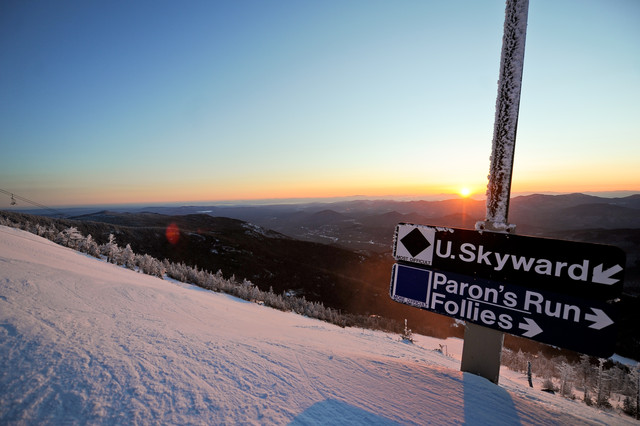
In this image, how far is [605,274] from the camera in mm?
2264

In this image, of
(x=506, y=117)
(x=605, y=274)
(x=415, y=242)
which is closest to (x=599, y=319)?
(x=605, y=274)

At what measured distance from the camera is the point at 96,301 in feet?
9.71

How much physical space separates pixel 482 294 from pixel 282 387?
2.24m

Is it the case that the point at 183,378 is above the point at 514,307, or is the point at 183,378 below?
below

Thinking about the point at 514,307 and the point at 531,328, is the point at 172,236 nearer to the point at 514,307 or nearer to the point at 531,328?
the point at 514,307

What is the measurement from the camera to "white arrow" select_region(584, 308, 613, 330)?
227 centimetres

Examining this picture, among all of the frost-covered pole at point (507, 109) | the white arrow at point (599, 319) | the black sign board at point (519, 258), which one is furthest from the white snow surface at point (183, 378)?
the frost-covered pole at point (507, 109)

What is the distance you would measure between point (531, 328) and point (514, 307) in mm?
222

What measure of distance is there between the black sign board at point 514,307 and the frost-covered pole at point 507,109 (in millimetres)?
719

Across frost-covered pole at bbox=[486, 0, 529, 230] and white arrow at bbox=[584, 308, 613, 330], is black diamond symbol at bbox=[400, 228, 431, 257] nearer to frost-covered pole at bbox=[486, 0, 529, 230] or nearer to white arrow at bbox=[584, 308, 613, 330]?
frost-covered pole at bbox=[486, 0, 529, 230]

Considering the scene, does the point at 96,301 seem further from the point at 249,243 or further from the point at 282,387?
the point at 249,243

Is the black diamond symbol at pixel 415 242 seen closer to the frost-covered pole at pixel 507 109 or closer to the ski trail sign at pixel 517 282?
the ski trail sign at pixel 517 282

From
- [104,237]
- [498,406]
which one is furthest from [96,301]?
[104,237]

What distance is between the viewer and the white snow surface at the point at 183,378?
1.42 meters
